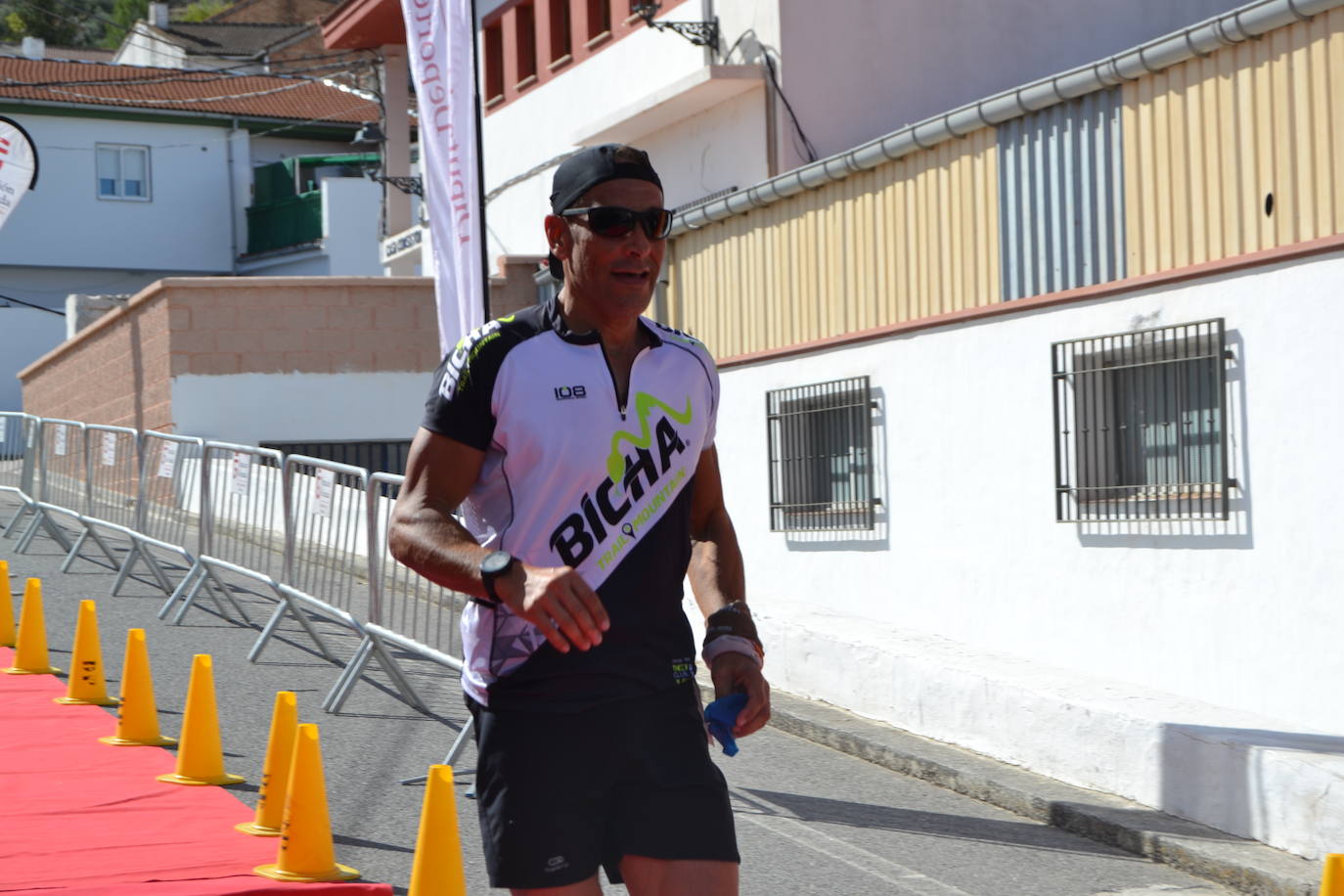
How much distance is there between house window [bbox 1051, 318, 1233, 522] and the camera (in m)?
8.94

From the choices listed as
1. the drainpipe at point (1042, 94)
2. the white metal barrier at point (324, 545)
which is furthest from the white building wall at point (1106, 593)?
the white metal barrier at point (324, 545)

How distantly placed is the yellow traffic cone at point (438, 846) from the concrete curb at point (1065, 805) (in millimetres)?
2868

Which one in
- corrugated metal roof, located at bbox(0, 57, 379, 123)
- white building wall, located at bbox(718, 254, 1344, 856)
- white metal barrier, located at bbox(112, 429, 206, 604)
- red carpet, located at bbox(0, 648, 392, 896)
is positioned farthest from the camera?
corrugated metal roof, located at bbox(0, 57, 379, 123)

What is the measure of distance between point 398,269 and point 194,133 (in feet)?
53.8

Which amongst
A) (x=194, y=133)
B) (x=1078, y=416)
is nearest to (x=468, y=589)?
(x=1078, y=416)

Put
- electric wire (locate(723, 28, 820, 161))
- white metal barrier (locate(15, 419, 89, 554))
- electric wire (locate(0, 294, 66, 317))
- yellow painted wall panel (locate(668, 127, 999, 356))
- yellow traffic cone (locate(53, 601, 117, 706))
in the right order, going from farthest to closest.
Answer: electric wire (locate(0, 294, 66, 317))
electric wire (locate(723, 28, 820, 161))
white metal barrier (locate(15, 419, 89, 554))
yellow painted wall panel (locate(668, 127, 999, 356))
yellow traffic cone (locate(53, 601, 117, 706))

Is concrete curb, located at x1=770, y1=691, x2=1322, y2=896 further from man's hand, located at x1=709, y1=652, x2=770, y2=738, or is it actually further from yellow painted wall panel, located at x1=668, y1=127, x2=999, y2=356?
man's hand, located at x1=709, y1=652, x2=770, y2=738

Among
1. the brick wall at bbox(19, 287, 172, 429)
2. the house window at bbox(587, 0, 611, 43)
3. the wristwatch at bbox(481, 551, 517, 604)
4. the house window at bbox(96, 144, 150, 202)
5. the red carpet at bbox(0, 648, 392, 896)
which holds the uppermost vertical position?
the house window at bbox(96, 144, 150, 202)

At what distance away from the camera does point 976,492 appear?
10.9m

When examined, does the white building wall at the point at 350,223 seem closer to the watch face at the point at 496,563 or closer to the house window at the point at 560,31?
the house window at the point at 560,31

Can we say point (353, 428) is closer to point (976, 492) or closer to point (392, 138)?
point (392, 138)

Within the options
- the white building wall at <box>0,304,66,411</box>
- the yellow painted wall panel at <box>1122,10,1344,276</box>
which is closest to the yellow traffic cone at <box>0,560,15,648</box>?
the yellow painted wall panel at <box>1122,10,1344,276</box>

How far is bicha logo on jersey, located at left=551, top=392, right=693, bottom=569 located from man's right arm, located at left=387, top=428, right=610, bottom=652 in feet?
0.61

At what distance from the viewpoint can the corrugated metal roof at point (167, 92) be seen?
145 feet
